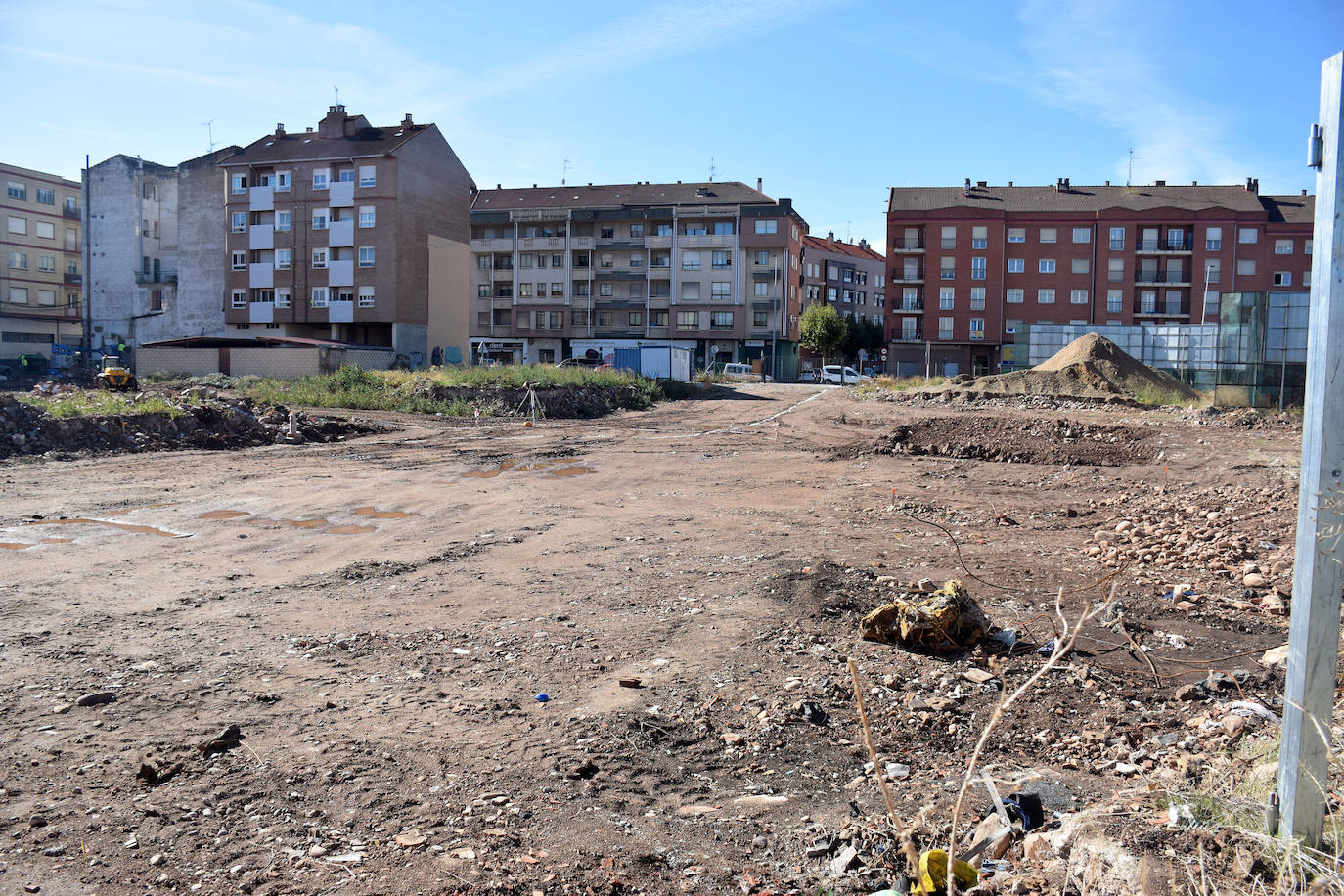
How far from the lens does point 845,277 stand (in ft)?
329

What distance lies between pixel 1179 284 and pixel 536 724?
77.6 meters

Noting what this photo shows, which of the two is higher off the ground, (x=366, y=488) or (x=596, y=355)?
(x=596, y=355)

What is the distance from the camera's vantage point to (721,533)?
34.0 ft

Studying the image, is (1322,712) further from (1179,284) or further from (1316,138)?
(1179,284)

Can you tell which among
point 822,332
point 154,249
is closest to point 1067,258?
point 822,332

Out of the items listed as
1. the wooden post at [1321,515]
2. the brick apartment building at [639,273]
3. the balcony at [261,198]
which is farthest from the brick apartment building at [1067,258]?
the wooden post at [1321,515]

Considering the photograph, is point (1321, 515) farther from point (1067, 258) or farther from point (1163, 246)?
point (1163, 246)

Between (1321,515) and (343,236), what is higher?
(343,236)

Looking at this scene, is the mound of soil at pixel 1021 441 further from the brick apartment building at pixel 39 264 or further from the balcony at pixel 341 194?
the brick apartment building at pixel 39 264

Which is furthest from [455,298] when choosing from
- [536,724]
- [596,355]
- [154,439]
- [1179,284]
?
[536,724]

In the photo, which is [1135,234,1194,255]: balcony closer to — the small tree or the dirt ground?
the small tree

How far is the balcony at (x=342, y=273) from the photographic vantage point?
5959cm

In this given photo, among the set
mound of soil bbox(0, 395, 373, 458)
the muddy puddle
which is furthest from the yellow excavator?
the muddy puddle

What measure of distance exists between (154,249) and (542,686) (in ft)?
252
